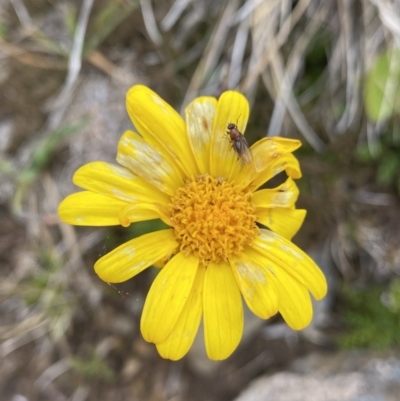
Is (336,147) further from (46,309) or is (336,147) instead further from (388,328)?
(46,309)

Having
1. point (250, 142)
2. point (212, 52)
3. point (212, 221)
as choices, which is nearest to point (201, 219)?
point (212, 221)

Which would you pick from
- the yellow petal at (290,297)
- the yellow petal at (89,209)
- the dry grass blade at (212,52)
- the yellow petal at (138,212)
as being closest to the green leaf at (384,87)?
the dry grass blade at (212,52)

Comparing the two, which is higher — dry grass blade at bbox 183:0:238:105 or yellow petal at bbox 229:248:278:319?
dry grass blade at bbox 183:0:238:105

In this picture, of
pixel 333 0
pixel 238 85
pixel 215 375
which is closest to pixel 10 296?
pixel 215 375

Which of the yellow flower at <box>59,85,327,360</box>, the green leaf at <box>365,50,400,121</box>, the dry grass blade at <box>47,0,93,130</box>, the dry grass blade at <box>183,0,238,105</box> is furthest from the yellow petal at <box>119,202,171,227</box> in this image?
the green leaf at <box>365,50,400,121</box>

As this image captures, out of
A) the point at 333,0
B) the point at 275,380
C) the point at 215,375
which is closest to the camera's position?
the point at 333,0

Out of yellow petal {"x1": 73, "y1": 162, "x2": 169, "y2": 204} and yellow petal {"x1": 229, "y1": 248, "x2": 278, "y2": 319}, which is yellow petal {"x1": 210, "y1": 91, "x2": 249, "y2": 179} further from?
yellow petal {"x1": 229, "y1": 248, "x2": 278, "y2": 319}
